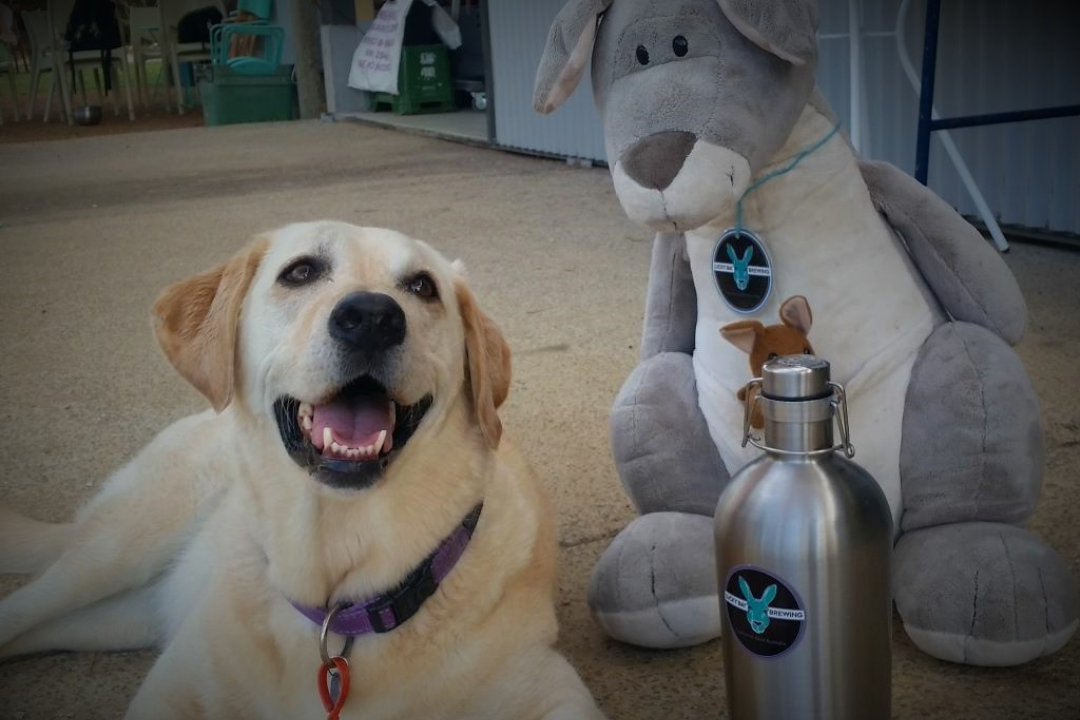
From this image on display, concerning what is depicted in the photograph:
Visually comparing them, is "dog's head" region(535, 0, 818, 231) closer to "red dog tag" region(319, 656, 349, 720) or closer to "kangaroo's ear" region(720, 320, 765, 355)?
"kangaroo's ear" region(720, 320, 765, 355)

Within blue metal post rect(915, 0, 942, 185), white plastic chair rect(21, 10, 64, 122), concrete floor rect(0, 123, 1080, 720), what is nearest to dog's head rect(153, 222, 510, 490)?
concrete floor rect(0, 123, 1080, 720)

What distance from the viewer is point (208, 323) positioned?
2.22m

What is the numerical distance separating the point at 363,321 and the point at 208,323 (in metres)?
0.39

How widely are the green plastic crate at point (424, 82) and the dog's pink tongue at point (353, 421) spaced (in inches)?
487

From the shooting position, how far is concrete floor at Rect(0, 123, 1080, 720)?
7.75 ft

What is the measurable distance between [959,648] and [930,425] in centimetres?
42

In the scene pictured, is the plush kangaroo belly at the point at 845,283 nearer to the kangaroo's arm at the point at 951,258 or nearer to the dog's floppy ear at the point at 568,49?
the kangaroo's arm at the point at 951,258

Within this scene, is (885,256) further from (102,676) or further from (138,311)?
(138,311)

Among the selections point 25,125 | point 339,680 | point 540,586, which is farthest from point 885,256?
point 25,125

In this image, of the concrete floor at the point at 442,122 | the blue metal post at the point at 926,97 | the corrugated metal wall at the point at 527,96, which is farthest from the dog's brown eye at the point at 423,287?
the concrete floor at the point at 442,122

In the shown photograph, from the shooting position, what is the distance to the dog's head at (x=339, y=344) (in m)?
2.01

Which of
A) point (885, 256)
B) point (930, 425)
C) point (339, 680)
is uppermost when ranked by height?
point (885, 256)

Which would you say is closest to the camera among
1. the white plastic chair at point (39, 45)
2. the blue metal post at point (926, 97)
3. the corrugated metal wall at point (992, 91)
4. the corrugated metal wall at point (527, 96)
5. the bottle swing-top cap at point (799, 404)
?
the bottle swing-top cap at point (799, 404)

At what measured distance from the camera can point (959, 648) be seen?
2.20m
